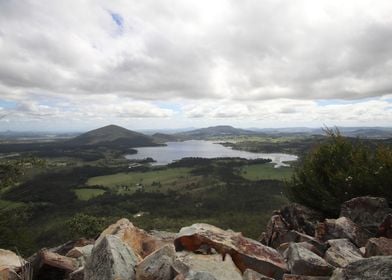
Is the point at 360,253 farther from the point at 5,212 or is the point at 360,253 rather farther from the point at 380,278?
the point at 5,212

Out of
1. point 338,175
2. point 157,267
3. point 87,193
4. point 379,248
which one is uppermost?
point 338,175

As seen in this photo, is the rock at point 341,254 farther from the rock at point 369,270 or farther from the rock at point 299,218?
the rock at point 299,218

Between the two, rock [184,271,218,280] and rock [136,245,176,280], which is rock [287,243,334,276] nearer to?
rock [184,271,218,280]

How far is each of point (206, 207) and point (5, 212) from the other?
114 meters

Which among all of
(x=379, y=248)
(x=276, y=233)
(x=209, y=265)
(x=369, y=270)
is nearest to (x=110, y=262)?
(x=209, y=265)

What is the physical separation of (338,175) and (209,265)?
1367 centimetres

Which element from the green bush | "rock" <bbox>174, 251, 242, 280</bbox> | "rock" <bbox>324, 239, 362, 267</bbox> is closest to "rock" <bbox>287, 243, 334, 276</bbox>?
"rock" <bbox>324, 239, 362, 267</bbox>

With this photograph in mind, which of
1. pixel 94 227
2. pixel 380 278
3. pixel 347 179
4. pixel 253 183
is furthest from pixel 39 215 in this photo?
pixel 380 278

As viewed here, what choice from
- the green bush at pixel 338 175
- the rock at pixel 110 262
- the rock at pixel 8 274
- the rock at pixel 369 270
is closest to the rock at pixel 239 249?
the rock at pixel 110 262

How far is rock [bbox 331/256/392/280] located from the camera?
6.36m

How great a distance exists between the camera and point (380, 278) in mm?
6316

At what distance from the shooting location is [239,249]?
9.98 m

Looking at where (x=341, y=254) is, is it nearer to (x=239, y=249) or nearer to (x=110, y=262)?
(x=239, y=249)

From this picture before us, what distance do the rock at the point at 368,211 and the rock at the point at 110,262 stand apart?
10912mm
